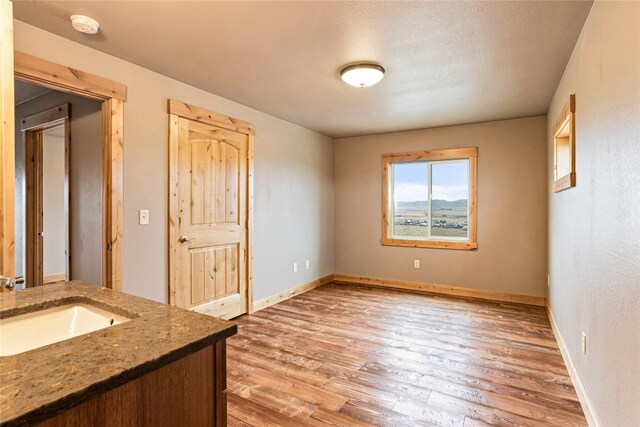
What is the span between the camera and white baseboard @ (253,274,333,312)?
413cm

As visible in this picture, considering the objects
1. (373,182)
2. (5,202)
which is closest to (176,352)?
(5,202)

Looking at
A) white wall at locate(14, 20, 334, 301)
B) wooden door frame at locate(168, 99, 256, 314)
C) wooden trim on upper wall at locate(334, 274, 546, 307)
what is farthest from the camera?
wooden trim on upper wall at locate(334, 274, 546, 307)

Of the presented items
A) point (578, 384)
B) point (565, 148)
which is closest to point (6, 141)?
point (578, 384)

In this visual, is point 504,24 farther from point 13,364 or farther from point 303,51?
point 13,364

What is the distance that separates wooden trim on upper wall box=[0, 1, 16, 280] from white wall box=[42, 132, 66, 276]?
13.5ft

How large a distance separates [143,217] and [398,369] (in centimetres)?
235

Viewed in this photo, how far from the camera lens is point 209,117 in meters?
3.41

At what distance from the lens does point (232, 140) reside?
3.69m

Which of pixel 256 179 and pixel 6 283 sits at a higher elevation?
pixel 256 179

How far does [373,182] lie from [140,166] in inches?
137

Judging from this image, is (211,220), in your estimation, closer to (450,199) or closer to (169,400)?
(169,400)

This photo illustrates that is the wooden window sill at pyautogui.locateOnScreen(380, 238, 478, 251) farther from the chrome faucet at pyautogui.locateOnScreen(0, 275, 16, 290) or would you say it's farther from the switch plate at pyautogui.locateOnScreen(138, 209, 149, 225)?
the chrome faucet at pyautogui.locateOnScreen(0, 275, 16, 290)

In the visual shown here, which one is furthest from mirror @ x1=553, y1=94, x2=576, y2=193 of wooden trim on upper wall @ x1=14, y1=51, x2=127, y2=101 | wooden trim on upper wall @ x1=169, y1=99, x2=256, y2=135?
wooden trim on upper wall @ x1=14, y1=51, x2=127, y2=101

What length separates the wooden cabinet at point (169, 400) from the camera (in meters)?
0.66
